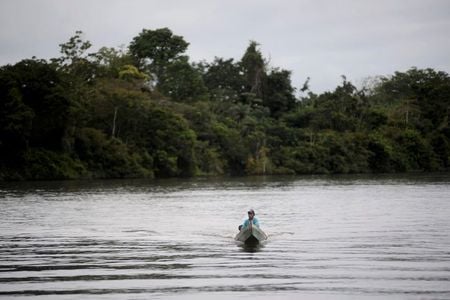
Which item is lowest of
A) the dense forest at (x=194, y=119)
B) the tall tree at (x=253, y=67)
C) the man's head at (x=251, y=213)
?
the man's head at (x=251, y=213)

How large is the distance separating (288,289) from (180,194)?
4153cm

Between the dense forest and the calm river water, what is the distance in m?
26.1

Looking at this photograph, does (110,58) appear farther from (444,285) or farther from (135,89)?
(444,285)

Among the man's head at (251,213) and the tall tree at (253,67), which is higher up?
the tall tree at (253,67)

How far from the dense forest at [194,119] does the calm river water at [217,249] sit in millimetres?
26096

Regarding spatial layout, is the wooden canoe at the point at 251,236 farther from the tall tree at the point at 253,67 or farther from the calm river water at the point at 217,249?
the tall tree at the point at 253,67

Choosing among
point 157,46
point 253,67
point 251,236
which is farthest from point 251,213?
point 253,67

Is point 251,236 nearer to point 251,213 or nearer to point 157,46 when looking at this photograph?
point 251,213

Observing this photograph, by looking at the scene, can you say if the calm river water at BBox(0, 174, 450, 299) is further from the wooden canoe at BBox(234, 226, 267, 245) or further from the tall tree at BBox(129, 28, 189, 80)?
the tall tree at BBox(129, 28, 189, 80)

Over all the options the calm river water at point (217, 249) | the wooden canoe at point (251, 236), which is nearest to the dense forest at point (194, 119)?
the calm river water at point (217, 249)

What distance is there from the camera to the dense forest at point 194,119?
3049 inches

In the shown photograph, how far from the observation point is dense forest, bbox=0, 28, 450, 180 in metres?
77.4

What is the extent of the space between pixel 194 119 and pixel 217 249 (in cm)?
7462

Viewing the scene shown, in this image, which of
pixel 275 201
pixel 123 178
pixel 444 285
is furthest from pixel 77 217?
pixel 123 178
